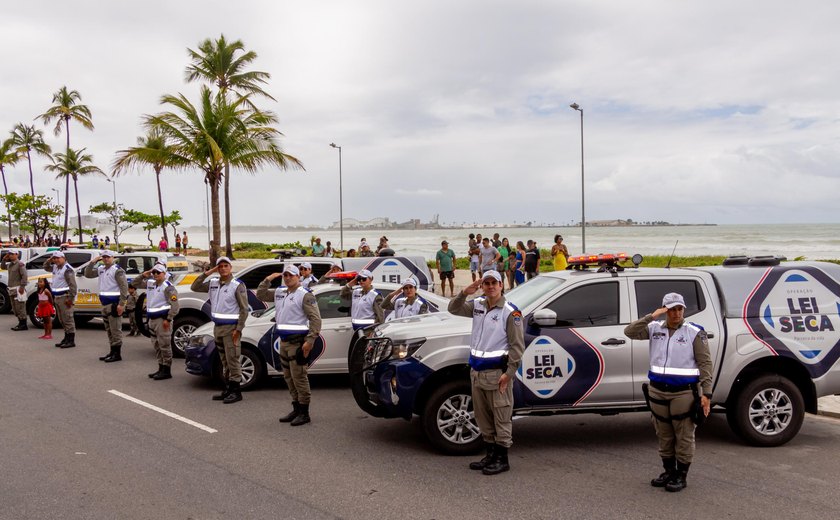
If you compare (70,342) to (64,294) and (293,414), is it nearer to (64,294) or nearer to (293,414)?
(64,294)

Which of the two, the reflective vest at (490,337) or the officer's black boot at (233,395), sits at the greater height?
the reflective vest at (490,337)

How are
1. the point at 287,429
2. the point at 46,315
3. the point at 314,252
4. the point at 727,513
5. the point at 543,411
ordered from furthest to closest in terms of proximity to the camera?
the point at 314,252, the point at 46,315, the point at 287,429, the point at 543,411, the point at 727,513

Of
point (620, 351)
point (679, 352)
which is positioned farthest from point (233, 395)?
point (679, 352)

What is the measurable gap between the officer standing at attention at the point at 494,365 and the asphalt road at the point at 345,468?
0.30m

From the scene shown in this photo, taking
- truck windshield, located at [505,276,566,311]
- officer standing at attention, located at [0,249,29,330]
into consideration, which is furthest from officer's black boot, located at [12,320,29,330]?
truck windshield, located at [505,276,566,311]

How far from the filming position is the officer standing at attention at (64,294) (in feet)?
43.2

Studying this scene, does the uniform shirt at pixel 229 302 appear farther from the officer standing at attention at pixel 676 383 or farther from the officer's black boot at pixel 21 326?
the officer's black boot at pixel 21 326

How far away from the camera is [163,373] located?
10211 millimetres

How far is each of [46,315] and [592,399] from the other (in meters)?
12.0

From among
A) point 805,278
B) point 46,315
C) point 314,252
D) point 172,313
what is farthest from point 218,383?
point 314,252

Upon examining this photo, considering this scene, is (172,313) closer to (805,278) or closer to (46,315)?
(46,315)

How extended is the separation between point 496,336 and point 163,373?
6.17 metres

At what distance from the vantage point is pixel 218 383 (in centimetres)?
991

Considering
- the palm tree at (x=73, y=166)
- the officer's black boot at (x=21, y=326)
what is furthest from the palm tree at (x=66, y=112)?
the officer's black boot at (x=21, y=326)
